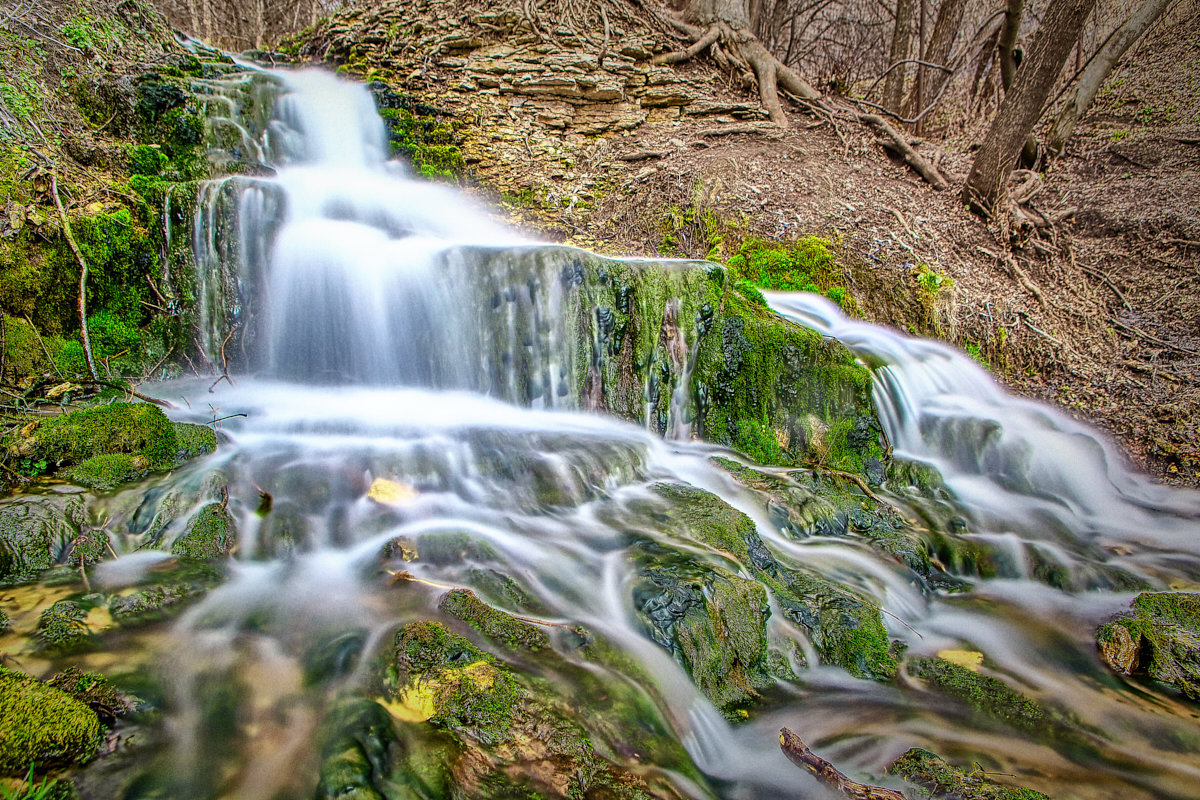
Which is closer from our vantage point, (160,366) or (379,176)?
(160,366)

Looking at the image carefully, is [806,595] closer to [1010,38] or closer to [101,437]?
[101,437]

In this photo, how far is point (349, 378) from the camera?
5.48m

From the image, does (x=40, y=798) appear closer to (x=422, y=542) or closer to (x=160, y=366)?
(x=422, y=542)

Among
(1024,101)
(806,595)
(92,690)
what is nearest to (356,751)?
(92,690)

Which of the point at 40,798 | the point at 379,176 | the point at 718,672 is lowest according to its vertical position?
the point at 718,672

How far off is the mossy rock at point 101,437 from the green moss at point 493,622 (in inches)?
88.3

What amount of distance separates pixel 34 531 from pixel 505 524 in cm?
236

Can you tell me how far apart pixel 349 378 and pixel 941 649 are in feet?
16.9

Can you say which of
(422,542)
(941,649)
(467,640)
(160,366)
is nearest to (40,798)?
(467,640)

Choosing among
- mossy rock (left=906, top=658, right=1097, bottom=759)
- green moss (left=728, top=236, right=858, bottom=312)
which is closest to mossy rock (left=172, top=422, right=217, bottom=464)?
mossy rock (left=906, top=658, right=1097, bottom=759)

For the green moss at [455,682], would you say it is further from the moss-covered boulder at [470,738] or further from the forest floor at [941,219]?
the forest floor at [941,219]

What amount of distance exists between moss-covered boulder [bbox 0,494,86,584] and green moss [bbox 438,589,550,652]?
6.17 feet

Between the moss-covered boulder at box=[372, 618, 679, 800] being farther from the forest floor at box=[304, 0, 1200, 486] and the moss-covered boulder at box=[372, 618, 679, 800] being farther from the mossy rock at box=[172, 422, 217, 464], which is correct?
the forest floor at box=[304, 0, 1200, 486]

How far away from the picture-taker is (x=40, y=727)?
1699 millimetres
